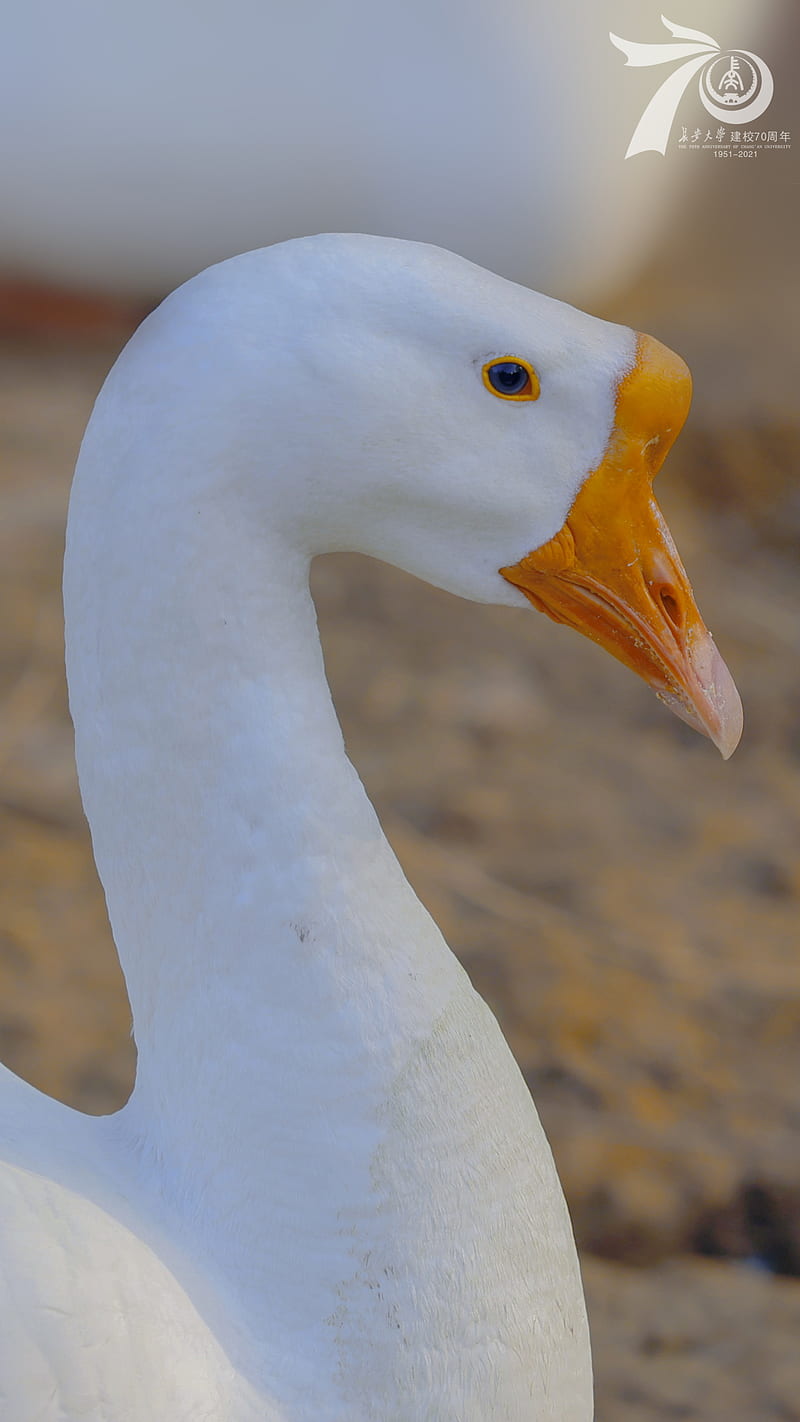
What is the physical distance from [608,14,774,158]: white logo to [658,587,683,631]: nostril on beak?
10.3 feet

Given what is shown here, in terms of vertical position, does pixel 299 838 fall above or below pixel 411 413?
below

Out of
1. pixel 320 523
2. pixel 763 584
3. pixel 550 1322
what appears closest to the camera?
pixel 320 523

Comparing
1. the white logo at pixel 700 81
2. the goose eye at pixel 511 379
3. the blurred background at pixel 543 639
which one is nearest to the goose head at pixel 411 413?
the goose eye at pixel 511 379

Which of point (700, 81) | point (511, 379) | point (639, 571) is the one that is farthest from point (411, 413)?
point (700, 81)

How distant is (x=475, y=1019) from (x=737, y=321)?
10.2 feet

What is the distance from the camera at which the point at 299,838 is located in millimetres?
811

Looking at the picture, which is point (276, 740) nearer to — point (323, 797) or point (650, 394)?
point (323, 797)

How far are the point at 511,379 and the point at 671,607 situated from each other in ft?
0.56

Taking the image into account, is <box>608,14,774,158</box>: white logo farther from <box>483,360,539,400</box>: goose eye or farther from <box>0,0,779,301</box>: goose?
<box>483,360,539,400</box>: goose eye

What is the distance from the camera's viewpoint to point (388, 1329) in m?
0.83

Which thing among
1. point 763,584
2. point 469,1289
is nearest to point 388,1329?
point 469,1289

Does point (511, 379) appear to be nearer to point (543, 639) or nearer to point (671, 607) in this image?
point (671, 607)

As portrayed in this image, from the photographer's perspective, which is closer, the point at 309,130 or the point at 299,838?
the point at 299,838

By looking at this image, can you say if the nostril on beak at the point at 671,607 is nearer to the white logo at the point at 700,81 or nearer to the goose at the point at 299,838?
the goose at the point at 299,838
